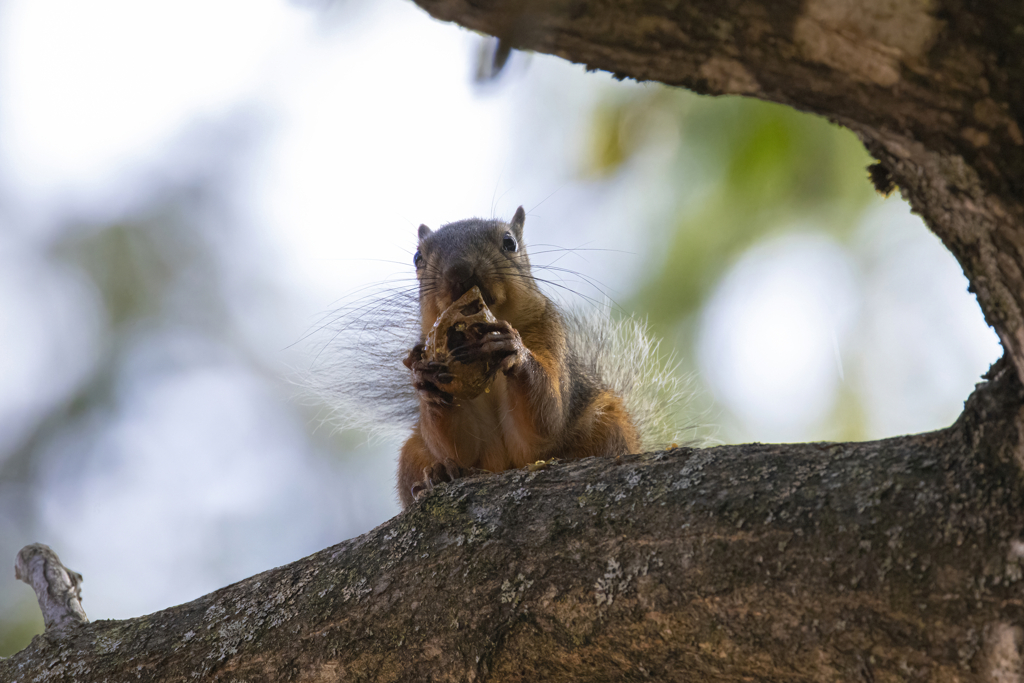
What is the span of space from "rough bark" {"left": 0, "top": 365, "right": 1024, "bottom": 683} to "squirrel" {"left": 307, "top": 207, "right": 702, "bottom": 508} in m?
0.60

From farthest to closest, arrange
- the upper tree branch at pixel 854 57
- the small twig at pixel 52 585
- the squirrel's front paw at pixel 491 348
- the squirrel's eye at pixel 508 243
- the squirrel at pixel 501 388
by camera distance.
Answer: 1. the squirrel's eye at pixel 508 243
2. the squirrel at pixel 501 388
3. the squirrel's front paw at pixel 491 348
4. the small twig at pixel 52 585
5. the upper tree branch at pixel 854 57

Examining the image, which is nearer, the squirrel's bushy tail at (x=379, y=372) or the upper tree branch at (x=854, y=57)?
the upper tree branch at (x=854, y=57)

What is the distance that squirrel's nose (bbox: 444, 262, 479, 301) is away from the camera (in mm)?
3633

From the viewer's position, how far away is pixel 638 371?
466 centimetres

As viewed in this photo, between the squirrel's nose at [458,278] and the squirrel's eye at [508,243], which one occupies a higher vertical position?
the squirrel's eye at [508,243]

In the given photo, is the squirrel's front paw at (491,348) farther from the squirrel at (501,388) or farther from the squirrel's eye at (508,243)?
the squirrel's eye at (508,243)

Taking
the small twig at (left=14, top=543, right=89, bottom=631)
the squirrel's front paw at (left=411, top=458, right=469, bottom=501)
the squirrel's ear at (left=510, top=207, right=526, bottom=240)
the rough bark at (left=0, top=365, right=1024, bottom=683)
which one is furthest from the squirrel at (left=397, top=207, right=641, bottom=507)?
the small twig at (left=14, top=543, right=89, bottom=631)

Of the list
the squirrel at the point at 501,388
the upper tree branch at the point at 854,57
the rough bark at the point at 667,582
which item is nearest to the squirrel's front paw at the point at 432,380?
the squirrel at the point at 501,388

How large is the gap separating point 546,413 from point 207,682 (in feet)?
5.41

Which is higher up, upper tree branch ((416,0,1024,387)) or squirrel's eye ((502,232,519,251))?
squirrel's eye ((502,232,519,251))

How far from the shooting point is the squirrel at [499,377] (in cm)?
332

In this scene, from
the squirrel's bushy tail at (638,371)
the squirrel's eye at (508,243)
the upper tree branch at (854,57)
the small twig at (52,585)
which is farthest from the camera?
the squirrel's bushy tail at (638,371)

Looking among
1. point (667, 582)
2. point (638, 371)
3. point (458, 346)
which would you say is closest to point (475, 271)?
point (458, 346)

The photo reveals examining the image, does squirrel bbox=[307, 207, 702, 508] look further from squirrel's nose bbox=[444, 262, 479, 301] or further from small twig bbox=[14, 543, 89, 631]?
small twig bbox=[14, 543, 89, 631]
